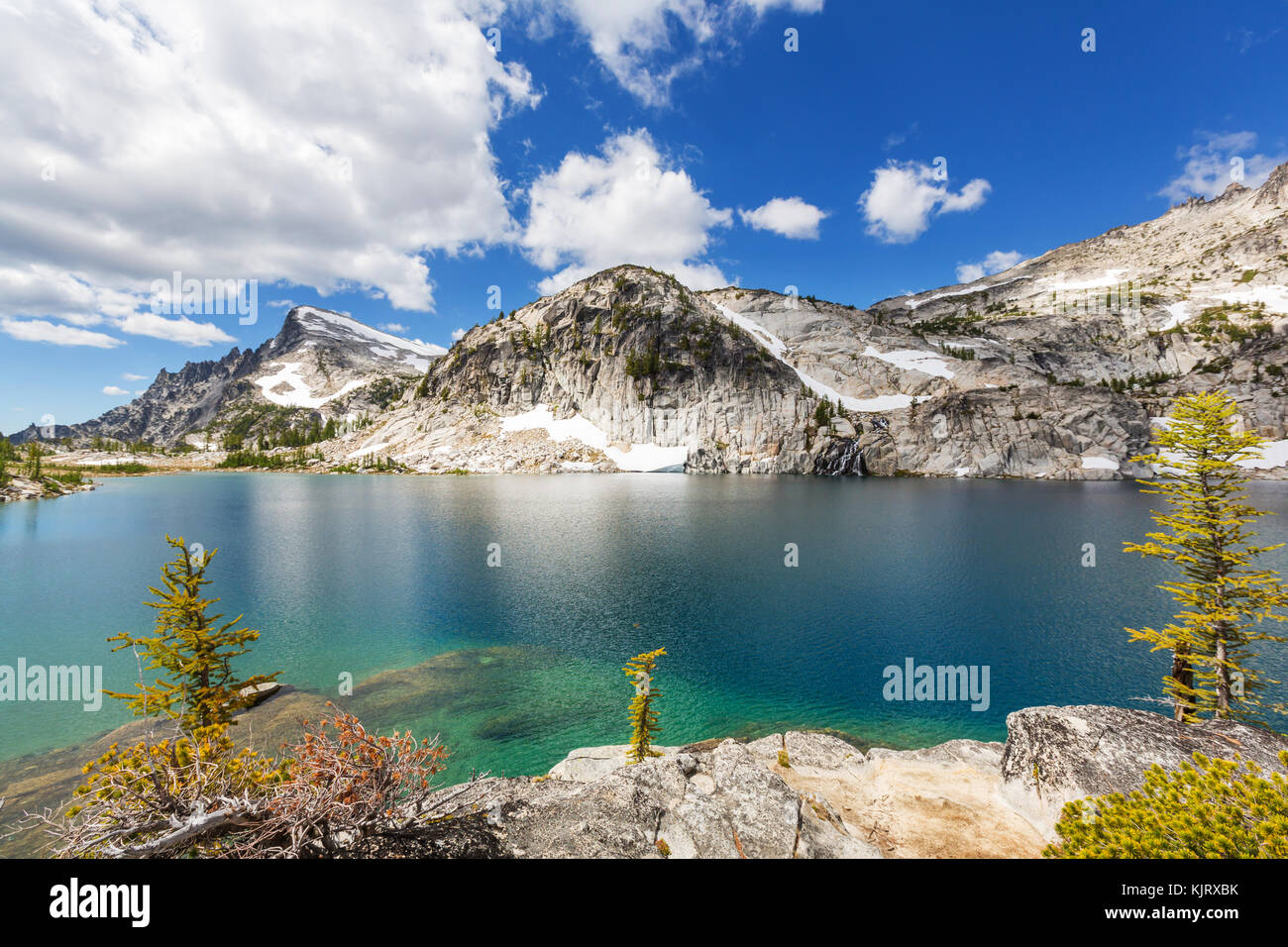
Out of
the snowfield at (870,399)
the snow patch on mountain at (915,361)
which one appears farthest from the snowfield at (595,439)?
the snow patch on mountain at (915,361)

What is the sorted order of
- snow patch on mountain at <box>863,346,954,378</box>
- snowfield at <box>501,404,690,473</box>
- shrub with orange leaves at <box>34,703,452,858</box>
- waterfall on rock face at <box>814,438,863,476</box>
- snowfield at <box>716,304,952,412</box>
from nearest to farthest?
shrub with orange leaves at <box>34,703,452,858</box> → waterfall on rock face at <box>814,438,863,476</box> → snowfield at <box>501,404,690,473</box> → snowfield at <box>716,304,952,412</box> → snow patch on mountain at <box>863,346,954,378</box>

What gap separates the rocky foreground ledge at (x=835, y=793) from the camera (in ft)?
27.1

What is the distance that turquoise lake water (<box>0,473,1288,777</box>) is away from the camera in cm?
2170

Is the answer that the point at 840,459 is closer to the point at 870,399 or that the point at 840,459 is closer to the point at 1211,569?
the point at 870,399

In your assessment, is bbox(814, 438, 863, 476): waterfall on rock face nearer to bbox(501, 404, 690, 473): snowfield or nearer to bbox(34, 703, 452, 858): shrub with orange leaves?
bbox(501, 404, 690, 473): snowfield

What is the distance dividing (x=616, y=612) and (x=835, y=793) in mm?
20339

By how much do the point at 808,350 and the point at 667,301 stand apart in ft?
209

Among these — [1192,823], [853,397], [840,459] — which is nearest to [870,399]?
[853,397]

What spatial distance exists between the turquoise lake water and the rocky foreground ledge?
4.62 meters

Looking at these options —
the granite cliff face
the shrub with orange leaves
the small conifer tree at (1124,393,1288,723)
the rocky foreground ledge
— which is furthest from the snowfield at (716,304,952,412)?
the shrub with orange leaves

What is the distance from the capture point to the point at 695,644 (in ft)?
92.7

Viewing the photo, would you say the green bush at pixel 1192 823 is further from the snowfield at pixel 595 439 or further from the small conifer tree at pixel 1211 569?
the snowfield at pixel 595 439
